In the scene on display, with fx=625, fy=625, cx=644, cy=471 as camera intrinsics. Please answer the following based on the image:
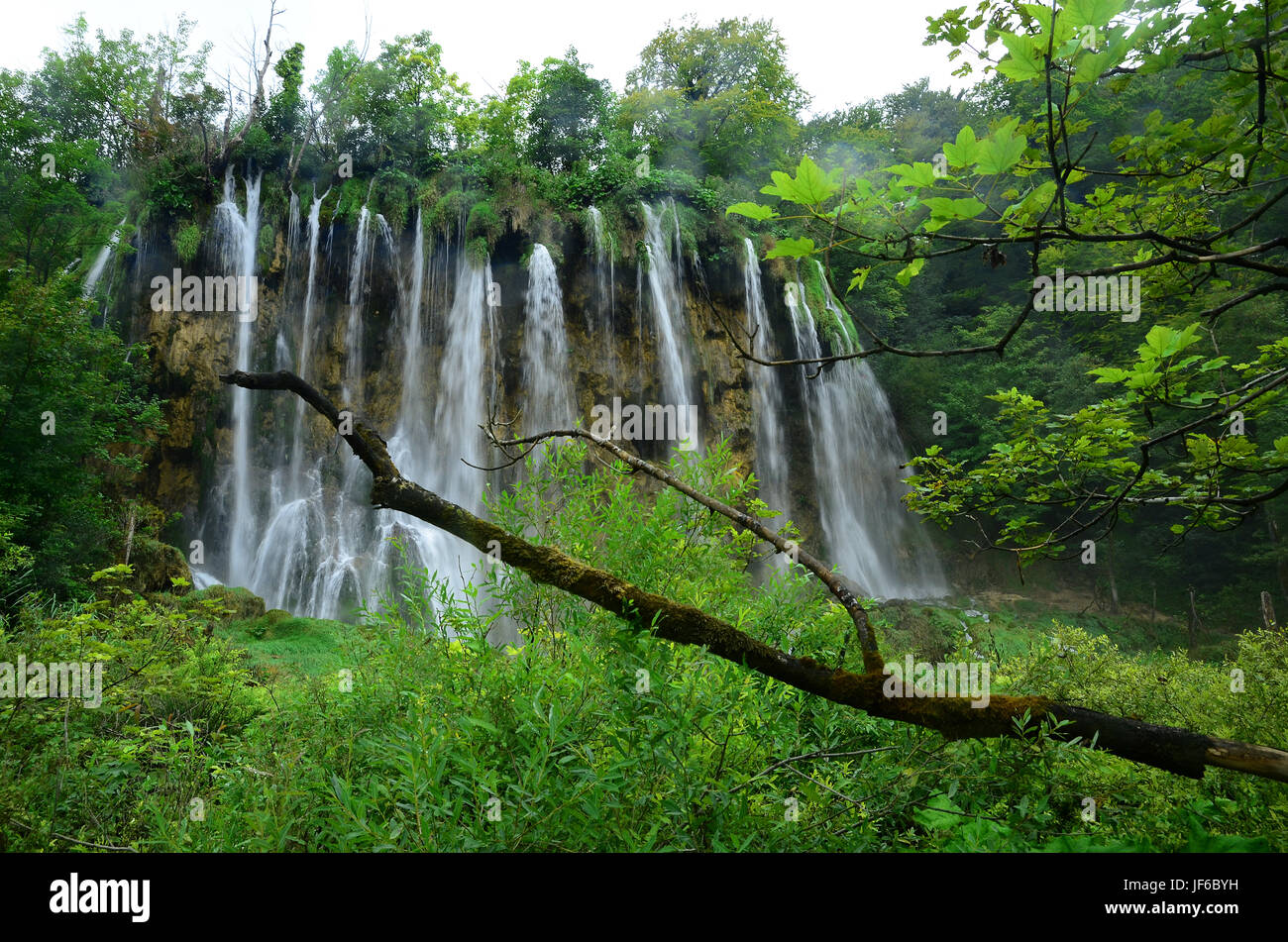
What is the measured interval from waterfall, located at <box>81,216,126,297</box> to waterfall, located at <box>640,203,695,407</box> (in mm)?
14592

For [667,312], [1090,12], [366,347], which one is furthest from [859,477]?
[1090,12]

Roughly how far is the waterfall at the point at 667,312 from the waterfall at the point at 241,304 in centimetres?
1174

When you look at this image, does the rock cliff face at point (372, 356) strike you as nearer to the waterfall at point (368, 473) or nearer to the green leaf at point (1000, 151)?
the waterfall at point (368, 473)

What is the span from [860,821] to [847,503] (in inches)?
815

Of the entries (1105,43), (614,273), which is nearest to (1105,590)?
(614,273)

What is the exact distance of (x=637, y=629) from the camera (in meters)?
2.15

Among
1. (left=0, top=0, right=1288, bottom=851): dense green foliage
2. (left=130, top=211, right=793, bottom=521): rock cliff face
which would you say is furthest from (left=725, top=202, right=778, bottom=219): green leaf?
(left=130, top=211, right=793, bottom=521): rock cliff face

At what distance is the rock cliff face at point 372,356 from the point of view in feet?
56.0

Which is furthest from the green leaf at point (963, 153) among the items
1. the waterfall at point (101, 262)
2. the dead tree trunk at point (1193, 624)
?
the dead tree trunk at point (1193, 624)

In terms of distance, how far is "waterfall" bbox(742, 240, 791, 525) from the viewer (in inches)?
Result: 805

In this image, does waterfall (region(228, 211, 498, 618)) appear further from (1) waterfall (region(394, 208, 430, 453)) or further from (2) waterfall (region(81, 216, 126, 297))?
(2) waterfall (region(81, 216, 126, 297))

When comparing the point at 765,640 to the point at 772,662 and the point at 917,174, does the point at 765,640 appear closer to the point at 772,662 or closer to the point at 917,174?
the point at 772,662

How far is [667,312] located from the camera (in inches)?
770
